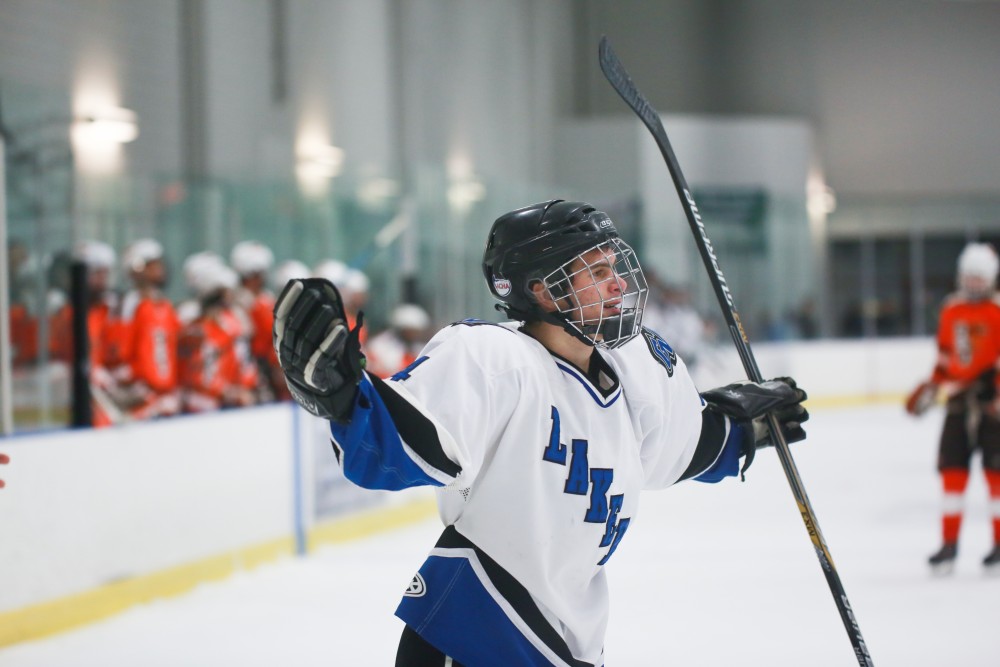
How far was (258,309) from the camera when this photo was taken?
6.82 metres

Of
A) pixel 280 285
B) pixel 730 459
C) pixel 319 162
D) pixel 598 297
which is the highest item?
pixel 319 162

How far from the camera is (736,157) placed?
1750 cm

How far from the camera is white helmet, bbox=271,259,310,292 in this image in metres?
7.66

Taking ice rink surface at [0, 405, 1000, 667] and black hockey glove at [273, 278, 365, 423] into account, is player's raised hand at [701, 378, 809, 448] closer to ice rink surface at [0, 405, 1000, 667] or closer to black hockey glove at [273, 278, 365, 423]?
black hockey glove at [273, 278, 365, 423]

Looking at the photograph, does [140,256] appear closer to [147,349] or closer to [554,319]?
[147,349]

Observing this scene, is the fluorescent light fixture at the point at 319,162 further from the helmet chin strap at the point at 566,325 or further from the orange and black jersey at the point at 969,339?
the helmet chin strap at the point at 566,325

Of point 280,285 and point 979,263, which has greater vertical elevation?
point 979,263

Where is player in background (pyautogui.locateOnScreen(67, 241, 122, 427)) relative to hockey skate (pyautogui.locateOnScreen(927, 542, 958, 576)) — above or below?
above

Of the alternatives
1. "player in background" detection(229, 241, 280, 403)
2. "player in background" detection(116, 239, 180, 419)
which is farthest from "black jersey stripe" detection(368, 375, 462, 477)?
"player in background" detection(229, 241, 280, 403)

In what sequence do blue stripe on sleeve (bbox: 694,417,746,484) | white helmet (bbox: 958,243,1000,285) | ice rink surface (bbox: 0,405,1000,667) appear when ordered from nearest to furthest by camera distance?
blue stripe on sleeve (bbox: 694,417,746,484) → ice rink surface (bbox: 0,405,1000,667) → white helmet (bbox: 958,243,1000,285)

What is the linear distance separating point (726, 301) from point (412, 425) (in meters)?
1.14

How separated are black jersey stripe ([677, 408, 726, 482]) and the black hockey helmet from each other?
0.40 m

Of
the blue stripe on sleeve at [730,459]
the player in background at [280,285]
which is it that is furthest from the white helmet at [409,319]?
the blue stripe on sleeve at [730,459]

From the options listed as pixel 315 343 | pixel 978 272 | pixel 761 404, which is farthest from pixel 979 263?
pixel 315 343
